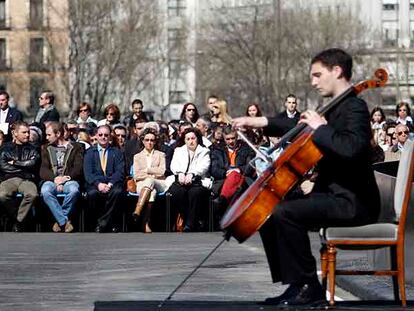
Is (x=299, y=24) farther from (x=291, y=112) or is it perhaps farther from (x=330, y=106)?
(x=330, y=106)

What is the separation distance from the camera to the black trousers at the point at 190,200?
2356 centimetres

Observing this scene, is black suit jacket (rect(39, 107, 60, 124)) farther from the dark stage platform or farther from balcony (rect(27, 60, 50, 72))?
balcony (rect(27, 60, 50, 72))

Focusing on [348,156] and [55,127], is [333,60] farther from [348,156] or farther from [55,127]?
[55,127]

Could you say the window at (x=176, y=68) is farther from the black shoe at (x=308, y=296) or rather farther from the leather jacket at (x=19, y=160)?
the black shoe at (x=308, y=296)

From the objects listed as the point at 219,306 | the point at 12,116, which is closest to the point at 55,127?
the point at 12,116

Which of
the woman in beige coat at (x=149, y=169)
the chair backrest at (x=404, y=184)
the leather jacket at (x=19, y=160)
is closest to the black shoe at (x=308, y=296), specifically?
the chair backrest at (x=404, y=184)

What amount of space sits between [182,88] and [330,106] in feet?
275

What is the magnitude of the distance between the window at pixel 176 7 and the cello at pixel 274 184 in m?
87.5

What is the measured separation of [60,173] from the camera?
23.6m

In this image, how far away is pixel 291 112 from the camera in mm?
26266

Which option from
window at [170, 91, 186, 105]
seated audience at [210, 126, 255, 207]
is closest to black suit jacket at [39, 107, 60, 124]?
seated audience at [210, 126, 255, 207]

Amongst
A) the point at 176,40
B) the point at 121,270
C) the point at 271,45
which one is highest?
the point at 176,40

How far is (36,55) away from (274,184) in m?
81.3

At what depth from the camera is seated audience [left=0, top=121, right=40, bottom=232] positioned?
23344 mm
